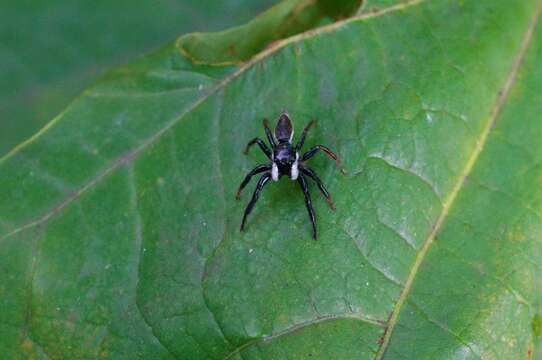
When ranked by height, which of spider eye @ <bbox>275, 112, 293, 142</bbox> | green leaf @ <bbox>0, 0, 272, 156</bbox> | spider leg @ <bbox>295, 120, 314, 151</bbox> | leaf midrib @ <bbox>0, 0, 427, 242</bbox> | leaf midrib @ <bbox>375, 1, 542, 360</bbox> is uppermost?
green leaf @ <bbox>0, 0, 272, 156</bbox>

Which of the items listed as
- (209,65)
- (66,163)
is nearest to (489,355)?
(209,65)

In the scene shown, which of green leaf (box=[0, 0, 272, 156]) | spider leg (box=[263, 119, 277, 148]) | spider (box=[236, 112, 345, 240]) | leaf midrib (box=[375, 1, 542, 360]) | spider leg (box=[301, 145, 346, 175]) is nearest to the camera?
leaf midrib (box=[375, 1, 542, 360])

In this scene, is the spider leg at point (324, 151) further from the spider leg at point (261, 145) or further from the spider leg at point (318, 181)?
the spider leg at point (261, 145)

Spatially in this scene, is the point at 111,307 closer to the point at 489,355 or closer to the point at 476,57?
the point at 489,355

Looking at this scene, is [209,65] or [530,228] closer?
[530,228]

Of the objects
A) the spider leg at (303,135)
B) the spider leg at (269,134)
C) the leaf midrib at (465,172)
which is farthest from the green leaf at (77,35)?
the leaf midrib at (465,172)

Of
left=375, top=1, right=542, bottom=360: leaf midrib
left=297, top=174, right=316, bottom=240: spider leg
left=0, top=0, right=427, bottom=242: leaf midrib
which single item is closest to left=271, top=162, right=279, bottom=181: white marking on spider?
left=297, top=174, right=316, bottom=240: spider leg

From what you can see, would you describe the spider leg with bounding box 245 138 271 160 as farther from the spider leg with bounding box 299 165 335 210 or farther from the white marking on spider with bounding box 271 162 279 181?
the spider leg with bounding box 299 165 335 210
